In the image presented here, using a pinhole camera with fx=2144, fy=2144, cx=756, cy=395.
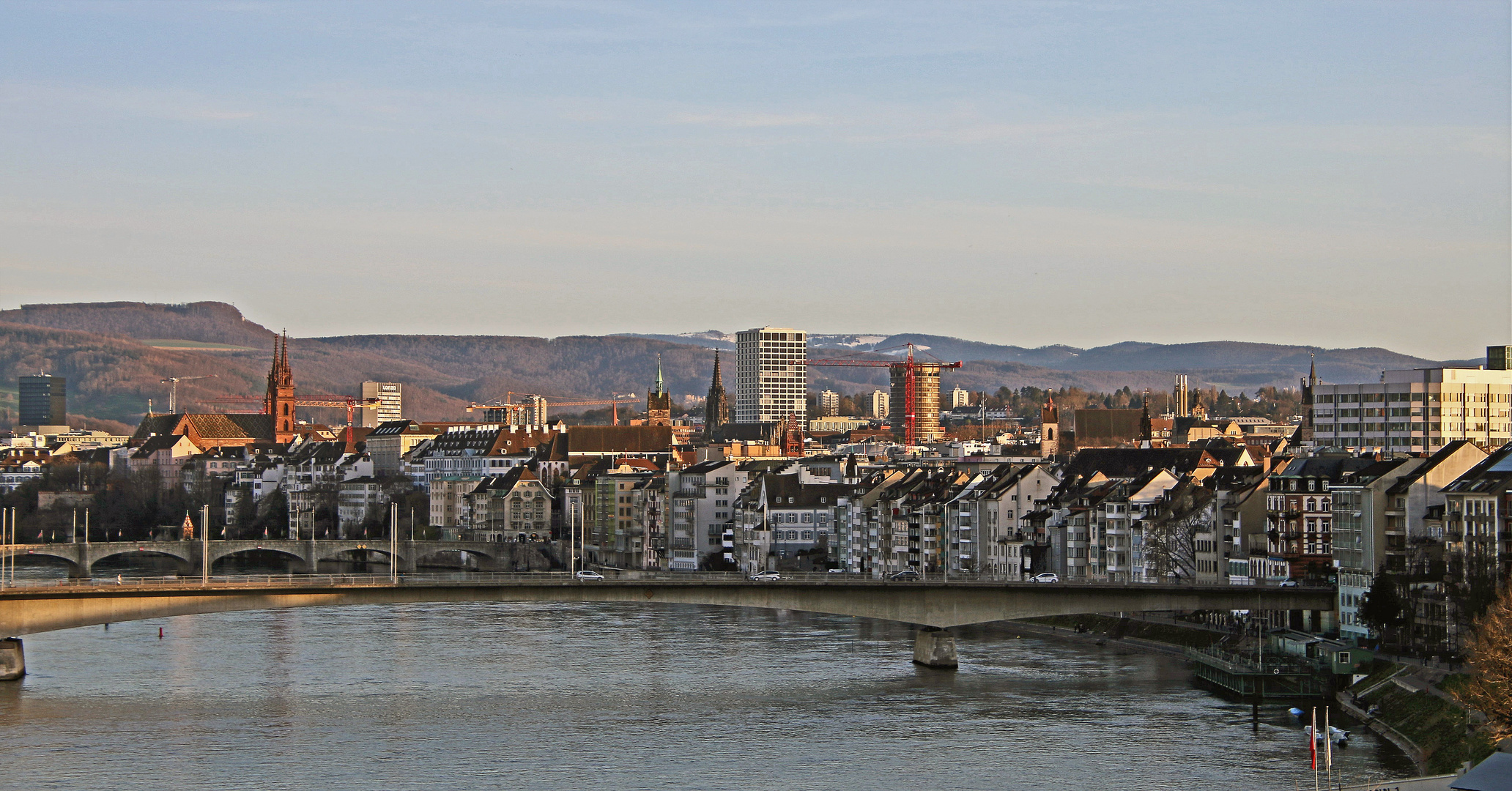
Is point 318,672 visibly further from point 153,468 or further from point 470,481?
point 153,468

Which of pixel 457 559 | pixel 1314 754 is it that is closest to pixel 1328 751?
pixel 1314 754

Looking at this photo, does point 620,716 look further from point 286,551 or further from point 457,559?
point 457,559

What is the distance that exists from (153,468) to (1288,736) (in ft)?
464

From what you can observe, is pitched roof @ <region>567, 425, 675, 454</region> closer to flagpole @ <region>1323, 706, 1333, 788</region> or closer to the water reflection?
the water reflection

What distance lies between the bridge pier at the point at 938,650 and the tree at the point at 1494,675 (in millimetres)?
19023

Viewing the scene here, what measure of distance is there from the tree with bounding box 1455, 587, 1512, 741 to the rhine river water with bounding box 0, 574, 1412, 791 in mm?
2298

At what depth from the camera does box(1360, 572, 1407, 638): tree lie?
56094mm

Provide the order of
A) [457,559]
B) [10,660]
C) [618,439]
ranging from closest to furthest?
1. [10,660]
2. [457,559]
3. [618,439]

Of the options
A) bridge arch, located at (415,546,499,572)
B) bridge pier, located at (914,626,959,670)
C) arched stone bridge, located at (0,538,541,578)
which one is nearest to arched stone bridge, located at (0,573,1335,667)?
bridge pier, located at (914,626,959,670)

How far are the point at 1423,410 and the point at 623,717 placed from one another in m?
75.1

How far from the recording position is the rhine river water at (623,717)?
42281 mm

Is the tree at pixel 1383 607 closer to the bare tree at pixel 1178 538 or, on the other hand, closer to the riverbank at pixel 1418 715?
the riverbank at pixel 1418 715

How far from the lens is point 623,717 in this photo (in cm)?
5034

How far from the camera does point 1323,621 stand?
62906 mm
